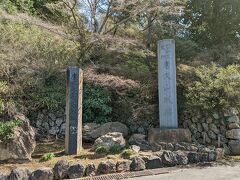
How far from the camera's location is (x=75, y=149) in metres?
7.69

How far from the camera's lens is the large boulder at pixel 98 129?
9328 millimetres

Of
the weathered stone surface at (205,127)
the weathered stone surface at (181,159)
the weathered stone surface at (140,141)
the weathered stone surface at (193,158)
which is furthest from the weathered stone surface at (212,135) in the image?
the weathered stone surface at (181,159)

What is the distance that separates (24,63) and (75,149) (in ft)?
12.1

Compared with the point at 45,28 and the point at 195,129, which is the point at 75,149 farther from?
the point at 45,28

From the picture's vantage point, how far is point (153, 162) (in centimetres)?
693

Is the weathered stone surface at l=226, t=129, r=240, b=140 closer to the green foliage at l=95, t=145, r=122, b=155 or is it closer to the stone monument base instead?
the stone monument base

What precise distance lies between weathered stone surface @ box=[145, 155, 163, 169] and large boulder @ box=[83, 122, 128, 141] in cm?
262

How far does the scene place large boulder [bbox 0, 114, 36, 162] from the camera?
21.9 feet

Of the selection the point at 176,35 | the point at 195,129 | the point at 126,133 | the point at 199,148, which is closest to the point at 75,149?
the point at 126,133

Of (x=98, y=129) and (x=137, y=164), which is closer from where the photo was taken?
(x=137, y=164)

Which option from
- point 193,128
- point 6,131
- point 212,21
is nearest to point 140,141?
point 193,128

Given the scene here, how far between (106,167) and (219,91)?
4708 mm

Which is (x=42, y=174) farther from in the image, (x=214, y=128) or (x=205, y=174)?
(x=214, y=128)

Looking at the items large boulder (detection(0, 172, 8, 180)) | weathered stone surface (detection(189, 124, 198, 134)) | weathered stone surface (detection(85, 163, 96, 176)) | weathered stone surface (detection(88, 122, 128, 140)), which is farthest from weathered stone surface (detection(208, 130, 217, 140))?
large boulder (detection(0, 172, 8, 180))
